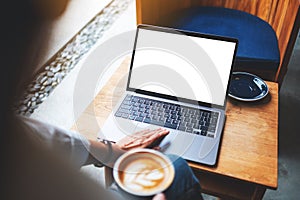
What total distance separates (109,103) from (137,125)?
14 centimetres

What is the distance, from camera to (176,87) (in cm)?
95

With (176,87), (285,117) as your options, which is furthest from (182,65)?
(285,117)

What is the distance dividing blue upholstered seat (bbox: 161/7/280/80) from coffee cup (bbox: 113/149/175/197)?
671 millimetres

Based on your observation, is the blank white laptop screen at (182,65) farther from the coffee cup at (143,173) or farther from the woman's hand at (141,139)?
the coffee cup at (143,173)

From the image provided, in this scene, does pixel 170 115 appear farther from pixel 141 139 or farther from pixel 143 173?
pixel 143 173

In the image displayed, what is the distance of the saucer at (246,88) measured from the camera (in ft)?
3.16

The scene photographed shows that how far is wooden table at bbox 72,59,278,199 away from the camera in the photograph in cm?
78

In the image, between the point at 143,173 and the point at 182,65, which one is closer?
the point at 143,173

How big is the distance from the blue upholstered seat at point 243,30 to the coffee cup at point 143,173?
67 centimetres

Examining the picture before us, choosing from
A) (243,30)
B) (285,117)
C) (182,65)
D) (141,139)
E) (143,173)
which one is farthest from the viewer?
(285,117)

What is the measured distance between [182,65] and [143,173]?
1.27 feet

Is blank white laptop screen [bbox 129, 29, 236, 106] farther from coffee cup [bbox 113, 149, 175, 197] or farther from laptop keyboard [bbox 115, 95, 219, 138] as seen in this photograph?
coffee cup [bbox 113, 149, 175, 197]

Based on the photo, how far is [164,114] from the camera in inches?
35.7

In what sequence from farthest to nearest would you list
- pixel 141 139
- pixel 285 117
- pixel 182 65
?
pixel 285 117 < pixel 182 65 < pixel 141 139
